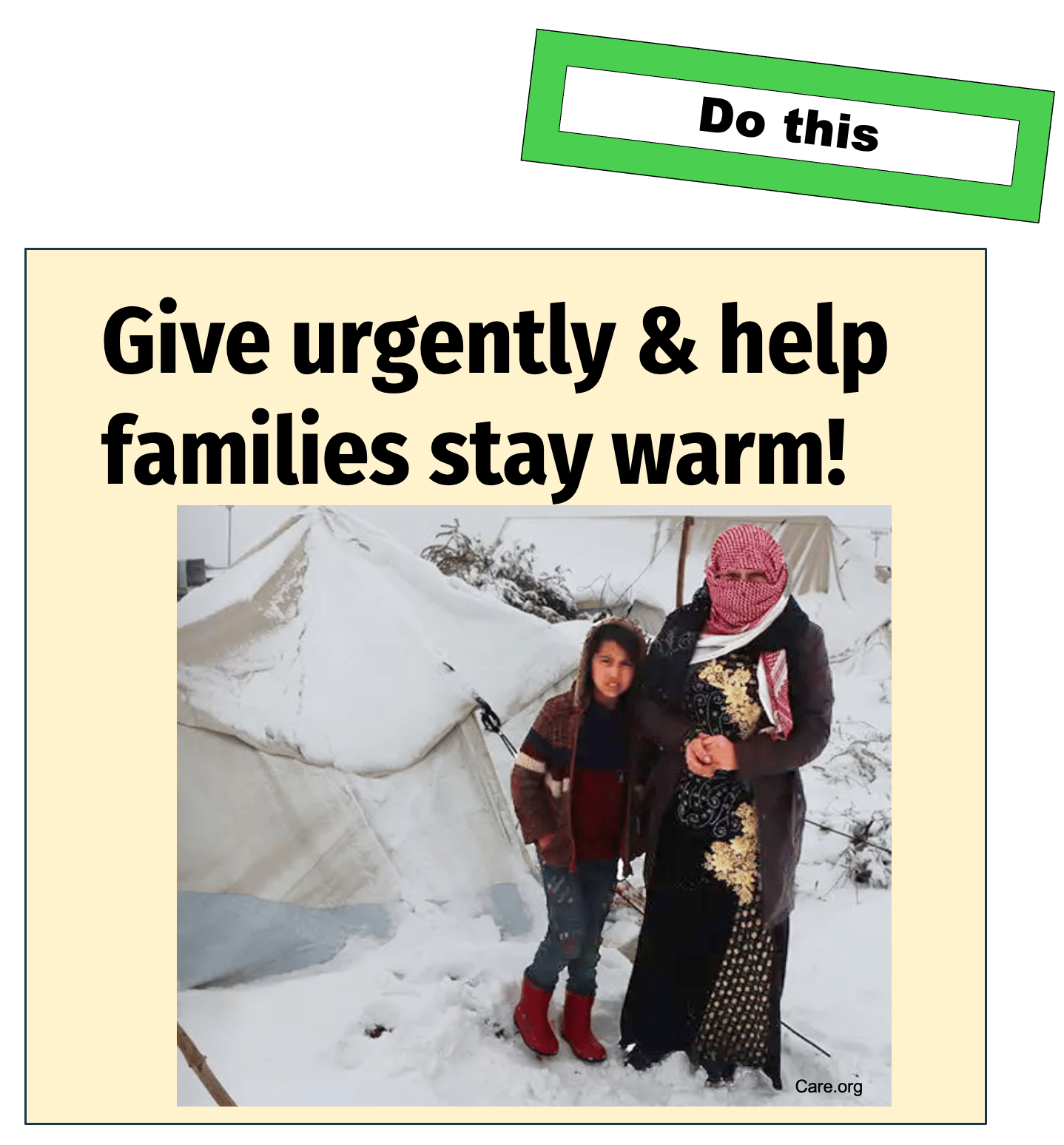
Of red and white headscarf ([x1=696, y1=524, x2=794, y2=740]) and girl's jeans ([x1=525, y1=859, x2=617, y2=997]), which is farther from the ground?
red and white headscarf ([x1=696, y1=524, x2=794, y2=740])

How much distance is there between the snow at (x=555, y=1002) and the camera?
295 cm

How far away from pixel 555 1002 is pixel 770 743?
750mm

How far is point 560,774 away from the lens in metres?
2.92

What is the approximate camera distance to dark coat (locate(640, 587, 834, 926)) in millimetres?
2893

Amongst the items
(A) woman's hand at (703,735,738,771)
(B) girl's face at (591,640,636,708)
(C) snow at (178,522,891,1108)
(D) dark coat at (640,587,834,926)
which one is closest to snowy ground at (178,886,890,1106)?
(C) snow at (178,522,891,1108)

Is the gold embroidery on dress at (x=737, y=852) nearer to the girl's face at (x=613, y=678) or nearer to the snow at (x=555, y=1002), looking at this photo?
the snow at (x=555, y=1002)

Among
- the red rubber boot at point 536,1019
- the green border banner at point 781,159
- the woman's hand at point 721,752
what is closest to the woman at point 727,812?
the woman's hand at point 721,752

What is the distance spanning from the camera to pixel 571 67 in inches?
110

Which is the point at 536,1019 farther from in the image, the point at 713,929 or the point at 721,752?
the point at 721,752

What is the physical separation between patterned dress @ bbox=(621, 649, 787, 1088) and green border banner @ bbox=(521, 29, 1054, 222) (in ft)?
3.45

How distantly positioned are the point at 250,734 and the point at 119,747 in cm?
31

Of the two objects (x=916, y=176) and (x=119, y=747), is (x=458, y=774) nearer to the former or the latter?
(x=119, y=747)

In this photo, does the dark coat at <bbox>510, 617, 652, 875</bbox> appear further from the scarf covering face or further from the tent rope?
the scarf covering face

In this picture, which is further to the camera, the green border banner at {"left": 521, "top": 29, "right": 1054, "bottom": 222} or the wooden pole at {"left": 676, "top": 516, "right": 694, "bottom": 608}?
the wooden pole at {"left": 676, "top": 516, "right": 694, "bottom": 608}
